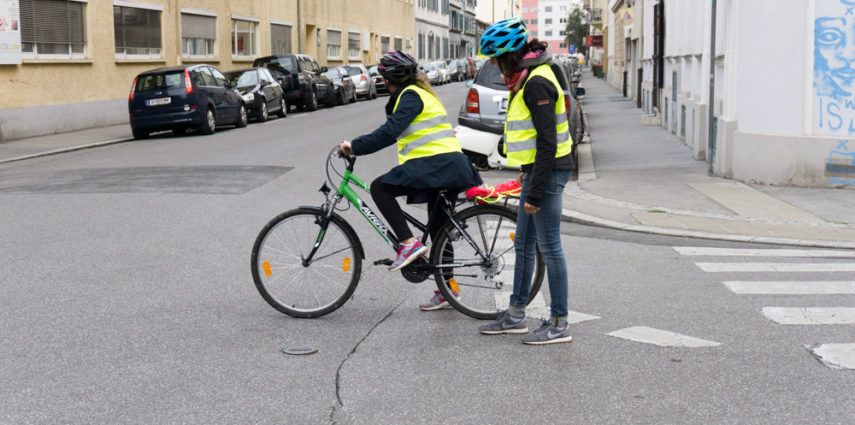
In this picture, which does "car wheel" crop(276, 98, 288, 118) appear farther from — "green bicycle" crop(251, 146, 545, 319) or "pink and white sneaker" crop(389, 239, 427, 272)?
"pink and white sneaker" crop(389, 239, 427, 272)

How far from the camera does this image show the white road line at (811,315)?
6.03m

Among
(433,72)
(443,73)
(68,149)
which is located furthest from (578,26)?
(68,149)

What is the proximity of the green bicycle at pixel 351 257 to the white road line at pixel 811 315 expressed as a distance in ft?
4.79

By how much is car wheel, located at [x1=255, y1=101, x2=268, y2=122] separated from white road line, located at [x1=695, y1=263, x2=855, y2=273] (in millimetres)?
20115

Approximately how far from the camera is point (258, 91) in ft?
88.1

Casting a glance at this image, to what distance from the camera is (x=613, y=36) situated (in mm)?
52375

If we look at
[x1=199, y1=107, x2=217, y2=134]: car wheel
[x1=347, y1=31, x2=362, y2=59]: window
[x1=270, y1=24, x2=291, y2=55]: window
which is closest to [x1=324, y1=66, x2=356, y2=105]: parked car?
[x1=270, y1=24, x2=291, y2=55]: window

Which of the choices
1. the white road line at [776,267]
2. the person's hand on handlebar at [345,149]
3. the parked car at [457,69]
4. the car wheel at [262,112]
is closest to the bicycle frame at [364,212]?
the person's hand on handlebar at [345,149]

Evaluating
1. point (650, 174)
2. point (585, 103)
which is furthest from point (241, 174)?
point (585, 103)

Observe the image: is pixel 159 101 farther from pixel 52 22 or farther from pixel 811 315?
pixel 811 315

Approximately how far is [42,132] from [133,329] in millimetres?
18777

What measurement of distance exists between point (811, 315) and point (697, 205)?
4.98 m

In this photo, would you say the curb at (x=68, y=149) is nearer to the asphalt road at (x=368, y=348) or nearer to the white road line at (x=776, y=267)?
the asphalt road at (x=368, y=348)

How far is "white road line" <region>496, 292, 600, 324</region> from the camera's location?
6238 mm
